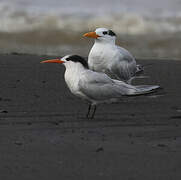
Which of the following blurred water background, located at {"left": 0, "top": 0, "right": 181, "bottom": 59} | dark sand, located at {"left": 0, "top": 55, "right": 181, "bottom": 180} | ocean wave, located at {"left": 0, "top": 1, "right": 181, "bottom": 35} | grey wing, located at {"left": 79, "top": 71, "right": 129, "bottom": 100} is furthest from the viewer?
ocean wave, located at {"left": 0, "top": 1, "right": 181, "bottom": 35}

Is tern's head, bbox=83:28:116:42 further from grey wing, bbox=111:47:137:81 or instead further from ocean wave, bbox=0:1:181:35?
ocean wave, bbox=0:1:181:35

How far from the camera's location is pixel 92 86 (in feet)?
19.7

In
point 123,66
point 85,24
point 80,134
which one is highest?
point 123,66

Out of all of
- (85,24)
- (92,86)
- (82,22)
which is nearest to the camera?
(92,86)

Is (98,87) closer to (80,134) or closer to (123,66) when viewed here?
(80,134)

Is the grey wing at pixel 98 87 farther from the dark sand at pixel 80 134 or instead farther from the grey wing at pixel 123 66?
the grey wing at pixel 123 66

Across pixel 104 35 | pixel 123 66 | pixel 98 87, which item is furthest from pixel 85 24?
pixel 98 87

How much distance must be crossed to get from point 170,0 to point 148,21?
9.55 ft

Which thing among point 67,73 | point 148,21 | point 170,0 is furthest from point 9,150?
point 170,0

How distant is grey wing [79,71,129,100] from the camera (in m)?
5.96

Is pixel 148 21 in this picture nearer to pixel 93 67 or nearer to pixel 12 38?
pixel 12 38

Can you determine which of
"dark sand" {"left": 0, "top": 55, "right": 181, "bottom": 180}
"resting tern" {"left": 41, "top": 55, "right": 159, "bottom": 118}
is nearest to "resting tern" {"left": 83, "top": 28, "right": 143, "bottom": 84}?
"dark sand" {"left": 0, "top": 55, "right": 181, "bottom": 180}

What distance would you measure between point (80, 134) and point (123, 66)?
229cm

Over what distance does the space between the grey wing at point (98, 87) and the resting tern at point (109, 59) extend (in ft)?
3.47
